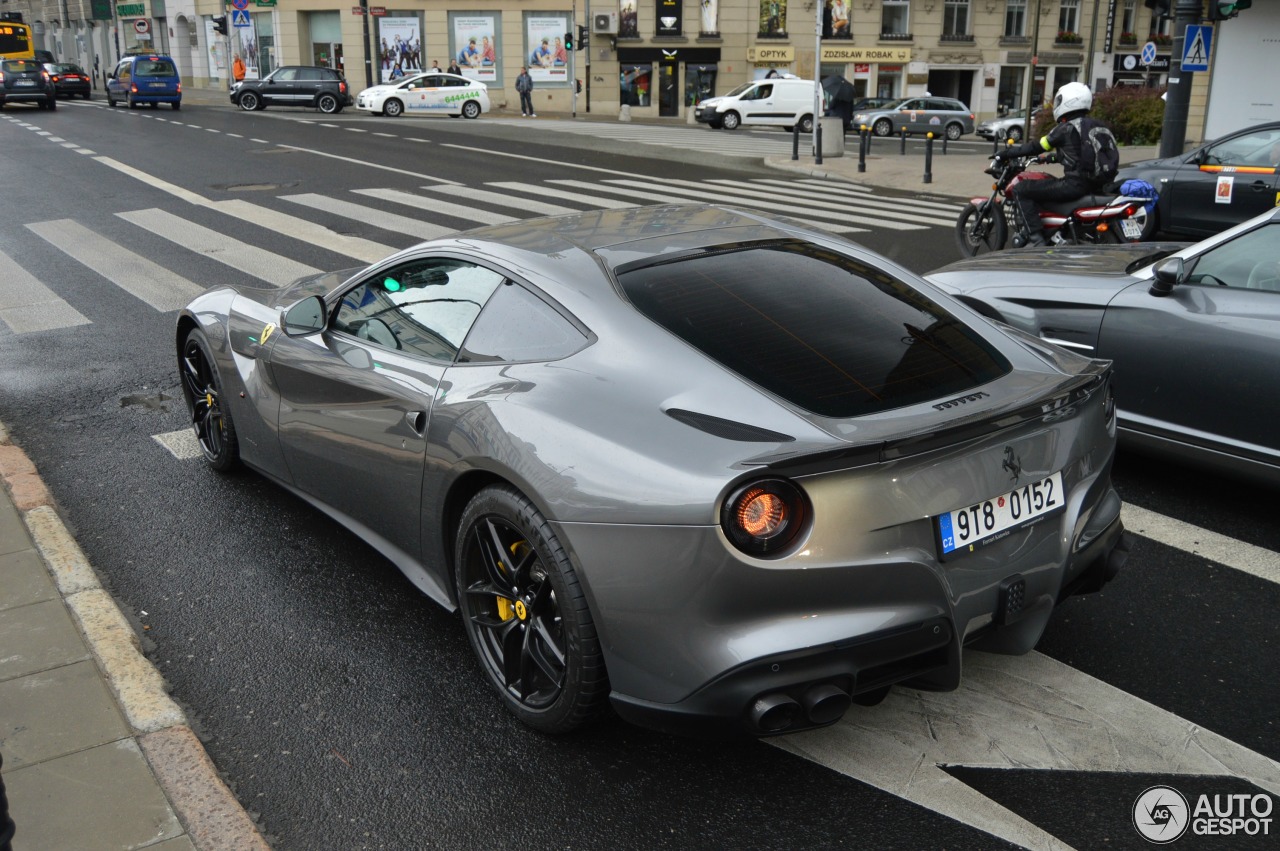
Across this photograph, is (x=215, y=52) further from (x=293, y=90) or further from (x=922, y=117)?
(x=922, y=117)

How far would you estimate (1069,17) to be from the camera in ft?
189

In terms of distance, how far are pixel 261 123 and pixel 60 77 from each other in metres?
19.7

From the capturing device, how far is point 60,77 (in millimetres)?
46500

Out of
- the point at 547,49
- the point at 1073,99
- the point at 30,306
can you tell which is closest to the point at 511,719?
the point at 30,306

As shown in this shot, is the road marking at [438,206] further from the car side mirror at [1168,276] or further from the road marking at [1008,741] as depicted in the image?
the road marking at [1008,741]

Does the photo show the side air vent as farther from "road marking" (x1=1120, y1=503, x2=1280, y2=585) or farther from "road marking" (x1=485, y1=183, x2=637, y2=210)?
"road marking" (x1=485, y1=183, x2=637, y2=210)

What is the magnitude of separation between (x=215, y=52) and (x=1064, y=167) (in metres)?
58.9

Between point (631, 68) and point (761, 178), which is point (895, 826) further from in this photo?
point (631, 68)

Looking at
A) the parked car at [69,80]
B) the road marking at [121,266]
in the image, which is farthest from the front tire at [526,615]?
the parked car at [69,80]

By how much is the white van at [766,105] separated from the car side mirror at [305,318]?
38116 mm

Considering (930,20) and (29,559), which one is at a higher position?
(930,20)

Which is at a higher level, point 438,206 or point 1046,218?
point 1046,218

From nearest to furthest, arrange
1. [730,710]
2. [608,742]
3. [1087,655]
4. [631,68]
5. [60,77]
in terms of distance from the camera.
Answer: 1. [730,710]
2. [608,742]
3. [1087,655]
4. [60,77]
5. [631,68]

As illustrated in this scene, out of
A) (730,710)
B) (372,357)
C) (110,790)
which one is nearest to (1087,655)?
(730,710)
